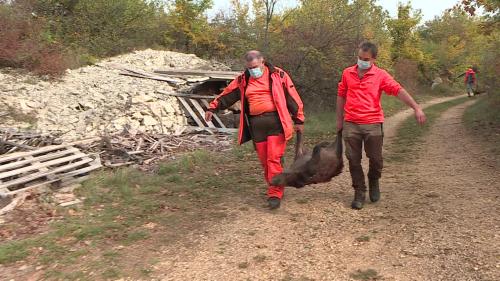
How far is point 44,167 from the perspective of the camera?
22.2 ft

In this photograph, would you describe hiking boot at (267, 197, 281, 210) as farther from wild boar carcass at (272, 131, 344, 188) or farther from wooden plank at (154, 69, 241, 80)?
wooden plank at (154, 69, 241, 80)

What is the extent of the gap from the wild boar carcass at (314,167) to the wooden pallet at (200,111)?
6.53 meters

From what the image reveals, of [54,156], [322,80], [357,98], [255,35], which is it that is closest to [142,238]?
[357,98]

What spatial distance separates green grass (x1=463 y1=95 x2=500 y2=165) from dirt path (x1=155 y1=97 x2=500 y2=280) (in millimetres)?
2638

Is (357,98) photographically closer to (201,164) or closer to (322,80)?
(201,164)

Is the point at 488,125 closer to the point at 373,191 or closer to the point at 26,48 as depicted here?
the point at 373,191

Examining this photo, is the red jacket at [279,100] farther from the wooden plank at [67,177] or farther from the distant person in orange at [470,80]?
the distant person in orange at [470,80]

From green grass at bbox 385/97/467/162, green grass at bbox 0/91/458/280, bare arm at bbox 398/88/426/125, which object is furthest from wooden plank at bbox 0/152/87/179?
green grass at bbox 385/97/467/162

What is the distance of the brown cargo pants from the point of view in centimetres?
511

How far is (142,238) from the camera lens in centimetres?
471

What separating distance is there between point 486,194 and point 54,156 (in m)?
6.41

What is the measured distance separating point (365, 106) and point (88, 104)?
8.46 m

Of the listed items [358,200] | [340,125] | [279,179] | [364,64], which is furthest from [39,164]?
[364,64]

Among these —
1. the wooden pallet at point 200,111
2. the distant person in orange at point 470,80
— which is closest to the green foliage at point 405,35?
the distant person in orange at point 470,80
